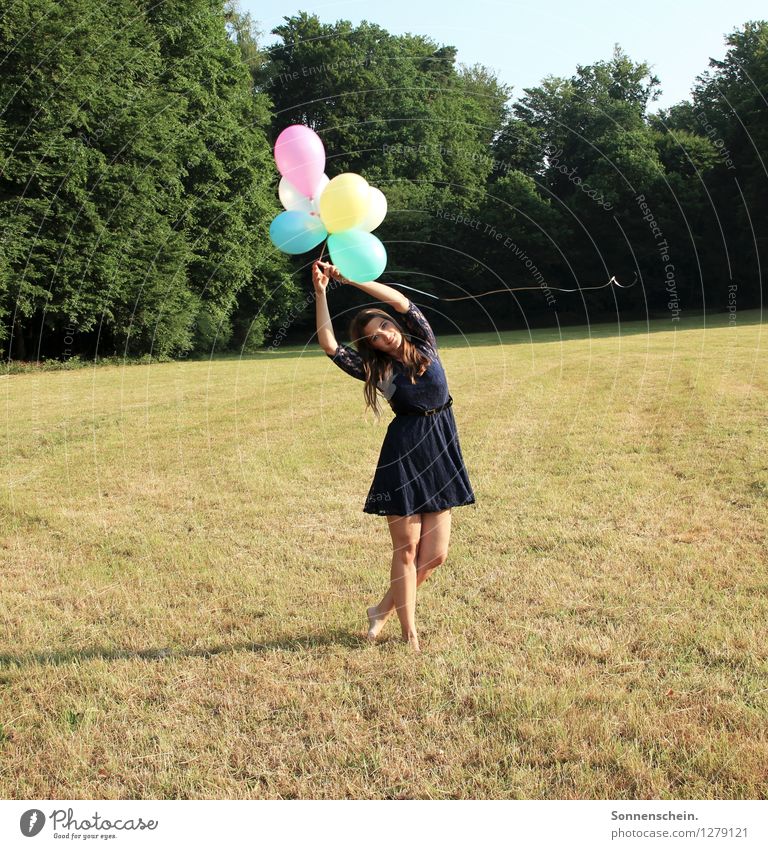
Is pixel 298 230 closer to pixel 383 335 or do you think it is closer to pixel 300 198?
pixel 300 198

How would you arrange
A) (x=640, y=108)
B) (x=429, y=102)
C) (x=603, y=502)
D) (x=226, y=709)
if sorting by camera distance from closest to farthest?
(x=226, y=709) < (x=603, y=502) < (x=429, y=102) < (x=640, y=108)

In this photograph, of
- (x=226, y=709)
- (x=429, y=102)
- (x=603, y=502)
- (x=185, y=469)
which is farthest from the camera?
(x=429, y=102)

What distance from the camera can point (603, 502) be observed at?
800 cm

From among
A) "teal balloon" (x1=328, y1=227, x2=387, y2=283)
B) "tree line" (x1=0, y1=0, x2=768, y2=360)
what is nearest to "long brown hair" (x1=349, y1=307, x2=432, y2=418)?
"teal balloon" (x1=328, y1=227, x2=387, y2=283)

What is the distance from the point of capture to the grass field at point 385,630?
11.9 feet

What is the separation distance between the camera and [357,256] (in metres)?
4.80

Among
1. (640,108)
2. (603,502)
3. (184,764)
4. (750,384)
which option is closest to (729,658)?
(184,764)

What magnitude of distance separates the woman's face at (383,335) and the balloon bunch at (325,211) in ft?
1.47

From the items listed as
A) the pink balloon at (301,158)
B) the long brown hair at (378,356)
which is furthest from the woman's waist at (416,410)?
the pink balloon at (301,158)

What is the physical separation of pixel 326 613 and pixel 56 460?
295 inches

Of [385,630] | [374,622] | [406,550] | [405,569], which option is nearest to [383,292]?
[406,550]

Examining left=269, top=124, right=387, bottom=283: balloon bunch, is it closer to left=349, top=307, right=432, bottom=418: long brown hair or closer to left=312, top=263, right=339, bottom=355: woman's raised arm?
left=312, top=263, right=339, bottom=355: woman's raised arm

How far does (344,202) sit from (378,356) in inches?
40.8

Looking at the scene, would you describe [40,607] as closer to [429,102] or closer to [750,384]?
[429,102]
